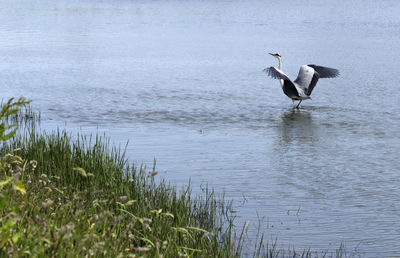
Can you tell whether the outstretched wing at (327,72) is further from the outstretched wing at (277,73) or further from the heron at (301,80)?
the outstretched wing at (277,73)

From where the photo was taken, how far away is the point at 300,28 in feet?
132

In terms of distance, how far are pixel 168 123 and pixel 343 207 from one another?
578 cm

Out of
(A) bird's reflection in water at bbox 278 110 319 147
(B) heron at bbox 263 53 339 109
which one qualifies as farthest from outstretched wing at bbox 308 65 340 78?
(A) bird's reflection in water at bbox 278 110 319 147

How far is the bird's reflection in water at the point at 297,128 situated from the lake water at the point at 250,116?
3 cm

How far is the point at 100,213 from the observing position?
4.35 meters

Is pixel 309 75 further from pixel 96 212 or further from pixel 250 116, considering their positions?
pixel 96 212

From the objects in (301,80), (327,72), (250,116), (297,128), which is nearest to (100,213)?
(297,128)

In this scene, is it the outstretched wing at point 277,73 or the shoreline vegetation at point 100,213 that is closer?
the shoreline vegetation at point 100,213

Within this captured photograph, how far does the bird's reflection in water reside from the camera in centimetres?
1276

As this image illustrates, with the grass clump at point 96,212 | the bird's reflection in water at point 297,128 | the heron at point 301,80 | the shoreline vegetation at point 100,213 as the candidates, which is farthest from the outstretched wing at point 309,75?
the grass clump at point 96,212

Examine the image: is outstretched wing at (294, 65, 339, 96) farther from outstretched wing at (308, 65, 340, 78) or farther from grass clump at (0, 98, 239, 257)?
grass clump at (0, 98, 239, 257)

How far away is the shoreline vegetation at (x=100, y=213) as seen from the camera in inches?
167

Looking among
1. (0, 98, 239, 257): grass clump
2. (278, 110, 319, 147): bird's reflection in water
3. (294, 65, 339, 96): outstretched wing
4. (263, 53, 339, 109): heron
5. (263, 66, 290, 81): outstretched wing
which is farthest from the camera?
(294, 65, 339, 96): outstretched wing

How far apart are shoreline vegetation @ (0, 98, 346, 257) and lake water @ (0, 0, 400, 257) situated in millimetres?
924
